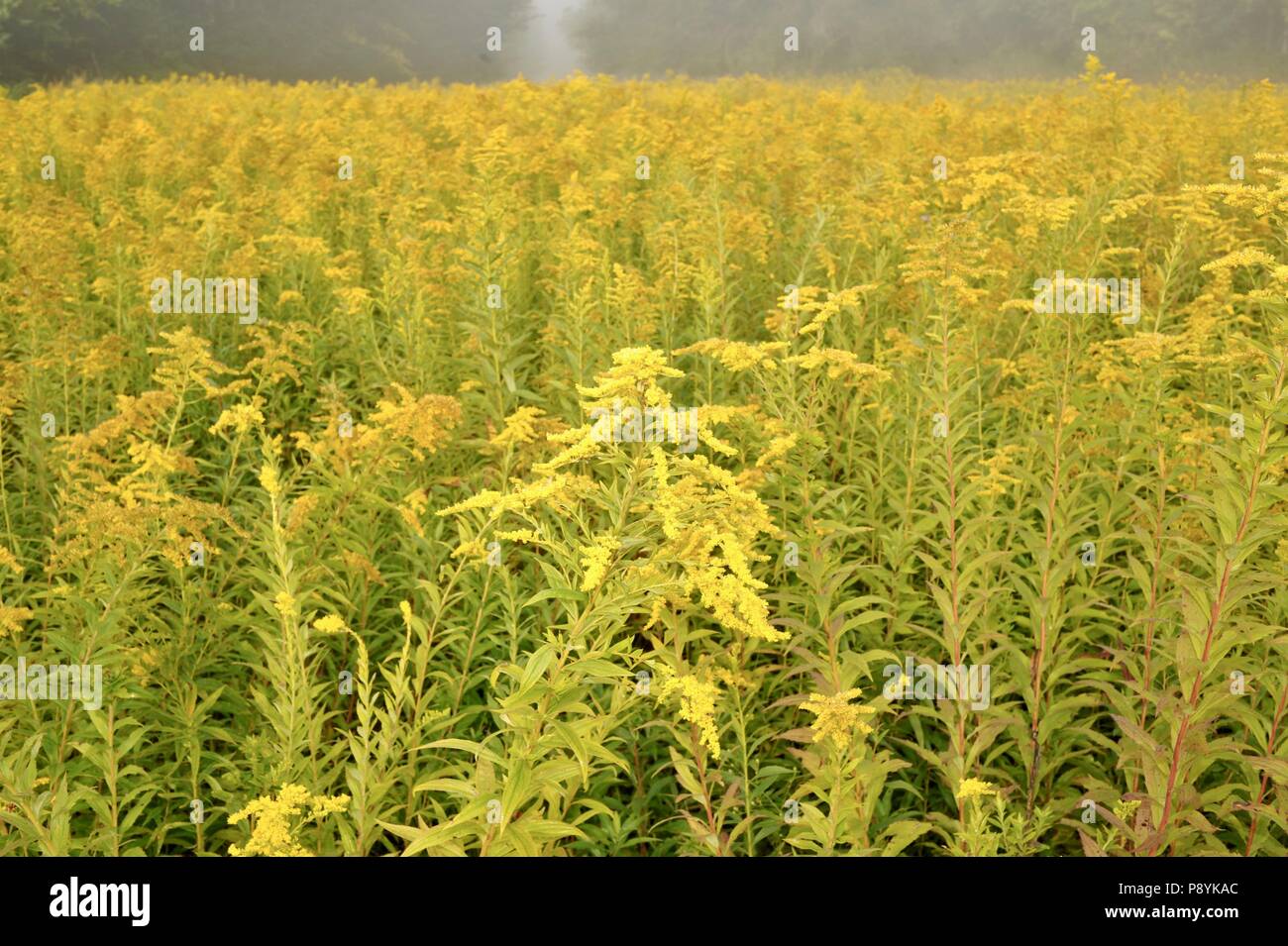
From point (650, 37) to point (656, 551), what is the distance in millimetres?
34173

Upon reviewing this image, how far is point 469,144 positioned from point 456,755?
7.19m

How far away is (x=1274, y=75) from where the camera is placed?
1886cm

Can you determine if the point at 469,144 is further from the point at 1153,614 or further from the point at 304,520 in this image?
the point at 1153,614

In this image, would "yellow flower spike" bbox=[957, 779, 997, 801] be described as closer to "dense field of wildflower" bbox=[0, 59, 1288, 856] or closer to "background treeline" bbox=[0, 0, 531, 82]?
"dense field of wildflower" bbox=[0, 59, 1288, 856]

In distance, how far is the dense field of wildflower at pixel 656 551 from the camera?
2.77 metres

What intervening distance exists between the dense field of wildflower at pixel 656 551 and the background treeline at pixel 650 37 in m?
19.2

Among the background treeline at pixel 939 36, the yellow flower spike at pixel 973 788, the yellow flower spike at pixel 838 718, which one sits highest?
the background treeline at pixel 939 36

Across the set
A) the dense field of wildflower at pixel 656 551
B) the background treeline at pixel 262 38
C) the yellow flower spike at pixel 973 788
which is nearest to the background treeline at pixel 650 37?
the background treeline at pixel 262 38

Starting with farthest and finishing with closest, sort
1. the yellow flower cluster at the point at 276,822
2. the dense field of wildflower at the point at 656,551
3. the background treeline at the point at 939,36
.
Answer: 1. the background treeline at the point at 939,36
2. the dense field of wildflower at the point at 656,551
3. the yellow flower cluster at the point at 276,822

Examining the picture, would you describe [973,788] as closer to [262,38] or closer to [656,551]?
[656,551]

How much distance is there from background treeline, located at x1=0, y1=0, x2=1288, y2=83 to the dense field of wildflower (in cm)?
1916

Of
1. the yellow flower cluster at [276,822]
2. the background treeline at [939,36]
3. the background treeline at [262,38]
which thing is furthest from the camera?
the background treeline at [939,36]

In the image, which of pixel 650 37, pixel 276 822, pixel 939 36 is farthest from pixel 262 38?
pixel 276 822

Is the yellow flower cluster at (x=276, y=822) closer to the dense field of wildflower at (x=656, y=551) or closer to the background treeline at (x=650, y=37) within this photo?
the dense field of wildflower at (x=656, y=551)
